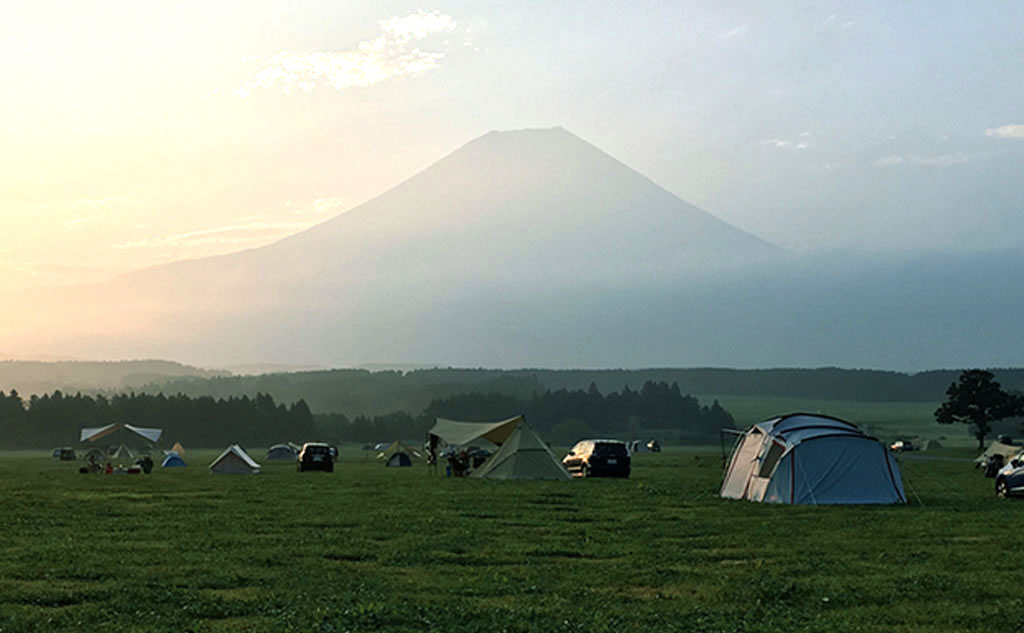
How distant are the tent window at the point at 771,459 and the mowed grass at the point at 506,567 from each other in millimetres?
2724

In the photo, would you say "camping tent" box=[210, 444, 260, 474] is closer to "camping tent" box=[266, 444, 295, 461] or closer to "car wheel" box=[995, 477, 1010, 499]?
"car wheel" box=[995, 477, 1010, 499]

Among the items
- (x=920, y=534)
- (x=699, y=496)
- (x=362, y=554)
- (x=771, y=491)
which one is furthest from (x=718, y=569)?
(x=699, y=496)

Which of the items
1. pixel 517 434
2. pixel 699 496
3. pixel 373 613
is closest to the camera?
pixel 373 613

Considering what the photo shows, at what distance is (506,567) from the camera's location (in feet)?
58.1

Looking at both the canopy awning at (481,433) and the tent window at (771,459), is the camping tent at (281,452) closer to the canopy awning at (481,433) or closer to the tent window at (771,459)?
the canopy awning at (481,433)

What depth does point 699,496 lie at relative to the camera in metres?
35.8

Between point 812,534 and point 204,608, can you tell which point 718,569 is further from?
point 204,608

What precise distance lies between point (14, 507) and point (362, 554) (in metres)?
15.0

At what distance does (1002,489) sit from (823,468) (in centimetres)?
716

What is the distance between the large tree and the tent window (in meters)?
80.4

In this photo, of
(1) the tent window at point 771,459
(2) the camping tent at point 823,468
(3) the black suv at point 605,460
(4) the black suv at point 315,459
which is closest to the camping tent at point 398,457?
(4) the black suv at point 315,459

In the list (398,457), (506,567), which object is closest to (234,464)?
(398,457)

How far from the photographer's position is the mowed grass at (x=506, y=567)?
13.1 metres

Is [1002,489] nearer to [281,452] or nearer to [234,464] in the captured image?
[234,464]
